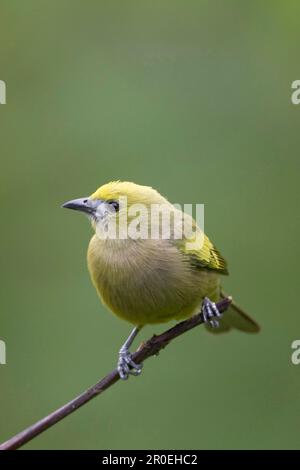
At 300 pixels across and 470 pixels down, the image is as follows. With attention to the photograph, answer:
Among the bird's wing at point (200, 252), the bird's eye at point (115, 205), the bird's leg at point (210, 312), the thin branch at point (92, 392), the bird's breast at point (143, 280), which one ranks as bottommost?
the thin branch at point (92, 392)

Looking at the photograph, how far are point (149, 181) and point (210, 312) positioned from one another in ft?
9.41

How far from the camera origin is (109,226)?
433cm

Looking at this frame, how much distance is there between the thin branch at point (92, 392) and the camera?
8.65ft

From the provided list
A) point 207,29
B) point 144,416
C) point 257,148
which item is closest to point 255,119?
point 257,148

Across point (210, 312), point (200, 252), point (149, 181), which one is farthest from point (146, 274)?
point (149, 181)

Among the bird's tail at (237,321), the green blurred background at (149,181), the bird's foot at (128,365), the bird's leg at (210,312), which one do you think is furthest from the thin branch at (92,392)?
the green blurred background at (149,181)

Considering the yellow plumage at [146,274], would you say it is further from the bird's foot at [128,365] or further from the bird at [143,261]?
the bird's foot at [128,365]

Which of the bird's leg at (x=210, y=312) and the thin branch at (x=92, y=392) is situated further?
the bird's leg at (x=210, y=312)

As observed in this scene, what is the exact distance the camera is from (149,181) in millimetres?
6805

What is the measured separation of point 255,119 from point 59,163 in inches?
71.4

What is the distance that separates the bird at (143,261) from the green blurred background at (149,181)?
7.02 ft

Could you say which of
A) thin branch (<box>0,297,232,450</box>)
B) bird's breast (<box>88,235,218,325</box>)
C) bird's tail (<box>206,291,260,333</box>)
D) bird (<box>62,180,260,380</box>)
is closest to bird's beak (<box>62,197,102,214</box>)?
bird (<box>62,180,260,380</box>)

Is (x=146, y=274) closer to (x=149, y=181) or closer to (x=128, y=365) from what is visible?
(x=128, y=365)

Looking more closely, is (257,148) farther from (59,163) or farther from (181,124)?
(59,163)
